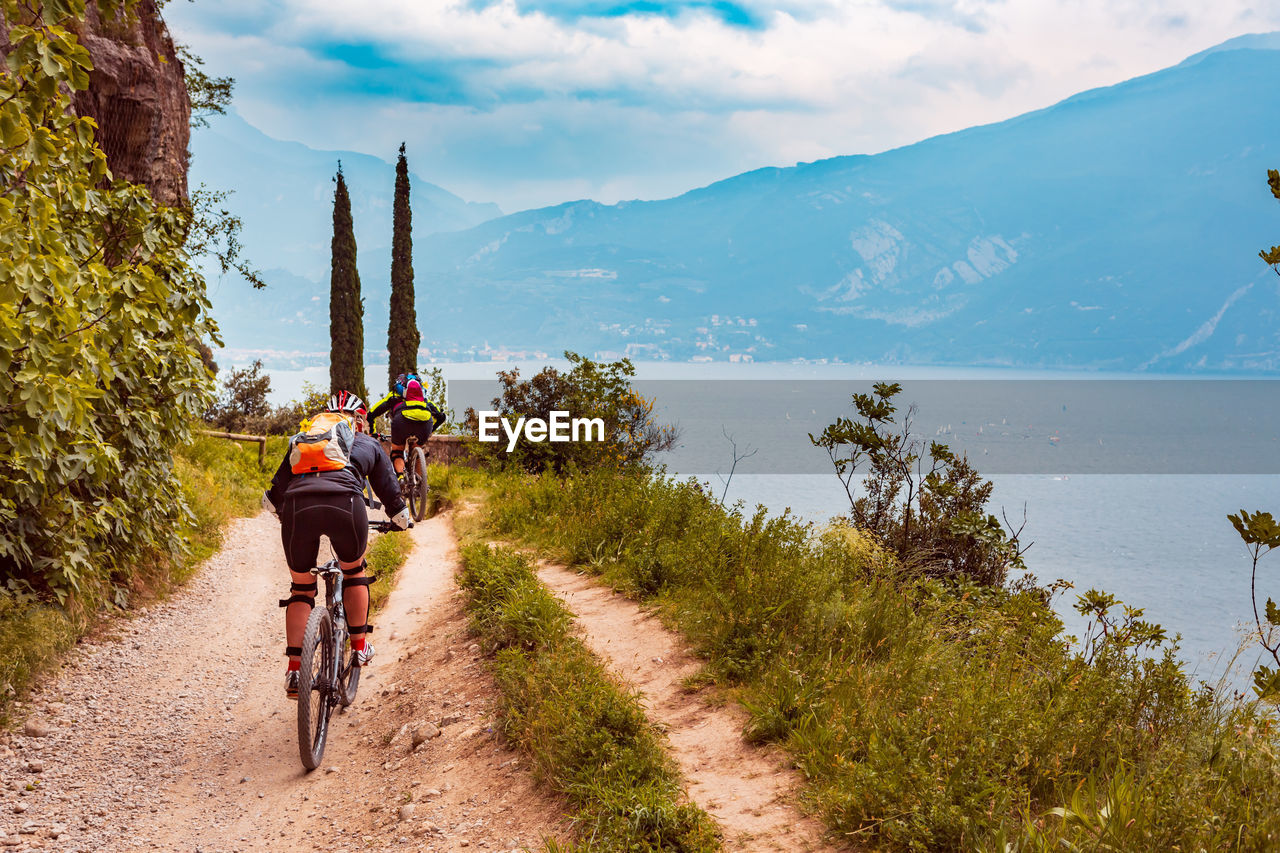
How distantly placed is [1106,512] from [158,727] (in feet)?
174

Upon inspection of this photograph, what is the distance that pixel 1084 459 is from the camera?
273 feet

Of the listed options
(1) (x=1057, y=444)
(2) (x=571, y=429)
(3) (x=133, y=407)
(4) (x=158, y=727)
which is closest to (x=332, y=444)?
(4) (x=158, y=727)

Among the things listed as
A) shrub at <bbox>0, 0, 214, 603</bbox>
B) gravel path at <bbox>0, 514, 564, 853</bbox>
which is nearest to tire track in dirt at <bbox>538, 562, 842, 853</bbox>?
gravel path at <bbox>0, 514, 564, 853</bbox>

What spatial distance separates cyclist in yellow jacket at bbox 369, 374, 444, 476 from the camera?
1170 cm

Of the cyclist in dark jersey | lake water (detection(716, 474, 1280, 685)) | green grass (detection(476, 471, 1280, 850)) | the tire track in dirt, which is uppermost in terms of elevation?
the cyclist in dark jersey

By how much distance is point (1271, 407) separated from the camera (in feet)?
479

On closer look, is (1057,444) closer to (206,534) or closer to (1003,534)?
(1003,534)

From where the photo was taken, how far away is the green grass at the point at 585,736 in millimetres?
3934

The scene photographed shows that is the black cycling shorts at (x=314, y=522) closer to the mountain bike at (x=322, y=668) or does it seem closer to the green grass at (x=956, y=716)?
the mountain bike at (x=322, y=668)

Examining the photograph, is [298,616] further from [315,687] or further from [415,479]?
[415,479]

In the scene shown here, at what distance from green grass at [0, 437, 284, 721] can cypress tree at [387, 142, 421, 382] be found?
58.2 ft

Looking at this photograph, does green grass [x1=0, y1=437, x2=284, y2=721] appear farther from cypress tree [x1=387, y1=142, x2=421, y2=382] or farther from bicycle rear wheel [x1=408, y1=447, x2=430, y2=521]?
cypress tree [x1=387, y1=142, x2=421, y2=382]

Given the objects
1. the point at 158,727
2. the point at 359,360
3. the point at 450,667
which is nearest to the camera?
the point at 158,727

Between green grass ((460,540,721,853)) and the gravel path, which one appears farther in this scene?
the gravel path
